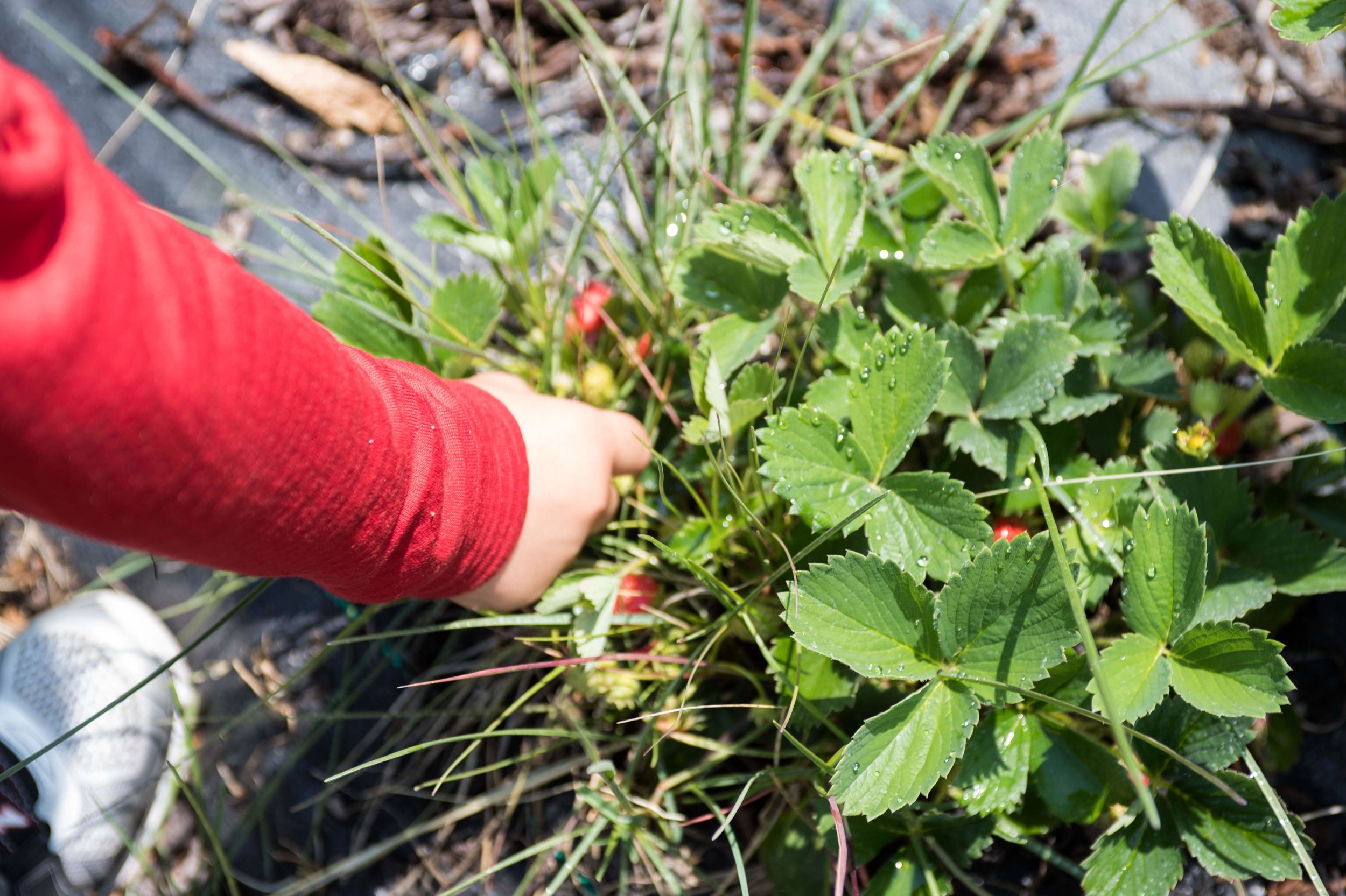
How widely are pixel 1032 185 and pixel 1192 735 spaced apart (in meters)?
0.57

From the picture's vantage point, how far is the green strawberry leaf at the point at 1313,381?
0.77 m

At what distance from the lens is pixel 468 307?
1026 mm

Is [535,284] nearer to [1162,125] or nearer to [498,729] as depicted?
[498,729]

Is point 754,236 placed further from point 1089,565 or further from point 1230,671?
point 1230,671

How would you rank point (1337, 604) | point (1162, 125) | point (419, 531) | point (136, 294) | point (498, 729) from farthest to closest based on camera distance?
point (1162, 125) < point (498, 729) < point (1337, 604) < point (419, 531) < point (136, 294)

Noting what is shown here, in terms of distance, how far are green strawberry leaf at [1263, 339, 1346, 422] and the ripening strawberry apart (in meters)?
0.76

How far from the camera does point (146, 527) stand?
556mm

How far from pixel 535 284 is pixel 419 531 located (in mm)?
590

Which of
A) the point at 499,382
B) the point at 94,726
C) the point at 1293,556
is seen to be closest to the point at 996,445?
the point at 1293,556

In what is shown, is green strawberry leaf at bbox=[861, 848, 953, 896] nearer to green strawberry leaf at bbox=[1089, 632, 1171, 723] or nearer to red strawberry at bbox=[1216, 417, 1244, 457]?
green strawberry leaf at bbox=[1089, 632, 1171, 723]

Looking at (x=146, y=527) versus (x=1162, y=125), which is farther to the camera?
(x=1162, y=125)

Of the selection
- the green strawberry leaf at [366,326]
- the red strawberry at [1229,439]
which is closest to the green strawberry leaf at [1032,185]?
the red strawberry at [1229,439]

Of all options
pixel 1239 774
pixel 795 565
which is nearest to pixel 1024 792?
pixel 1239 774

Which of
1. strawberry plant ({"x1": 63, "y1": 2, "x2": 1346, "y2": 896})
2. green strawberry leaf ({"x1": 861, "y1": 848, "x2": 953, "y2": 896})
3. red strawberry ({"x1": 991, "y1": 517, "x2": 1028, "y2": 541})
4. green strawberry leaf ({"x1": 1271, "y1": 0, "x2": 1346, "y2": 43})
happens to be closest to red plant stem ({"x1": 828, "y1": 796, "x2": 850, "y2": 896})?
strawberry plant ({"x1": 63, "y1": 2, "x2": 1346, "y2": 896})
